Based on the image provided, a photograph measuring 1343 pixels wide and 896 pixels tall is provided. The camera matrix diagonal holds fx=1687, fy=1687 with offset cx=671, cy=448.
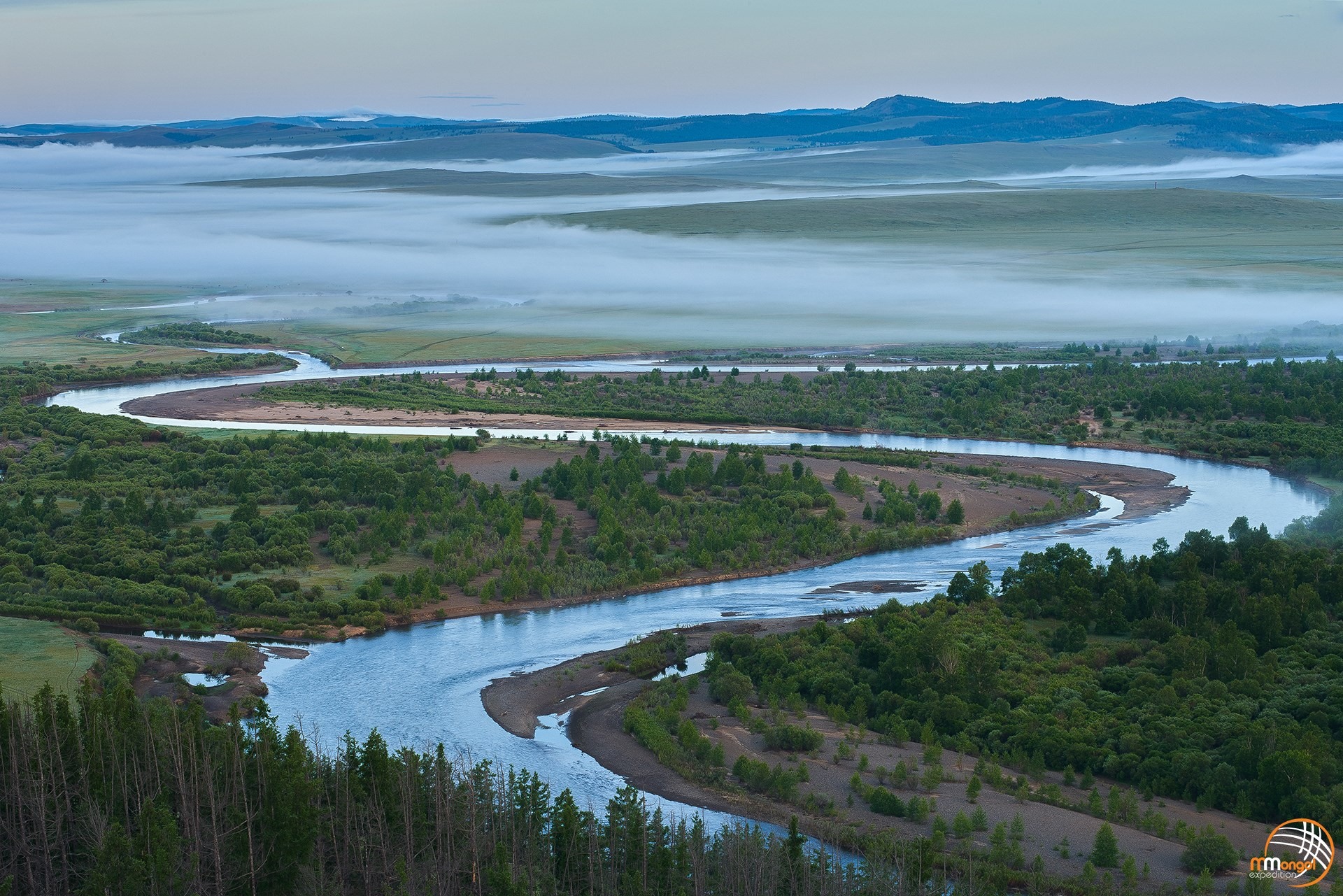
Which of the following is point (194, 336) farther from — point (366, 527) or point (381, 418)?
point (366, 527)

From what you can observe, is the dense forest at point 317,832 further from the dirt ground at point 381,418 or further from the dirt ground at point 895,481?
the dirt ground at point 381,418

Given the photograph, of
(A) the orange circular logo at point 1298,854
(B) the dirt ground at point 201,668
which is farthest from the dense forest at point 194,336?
(A) the orange circular logo at point 1298,854

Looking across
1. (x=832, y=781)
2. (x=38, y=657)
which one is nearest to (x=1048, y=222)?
(x=38, y=657)

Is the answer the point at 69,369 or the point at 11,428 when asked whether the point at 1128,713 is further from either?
the point at 69,369

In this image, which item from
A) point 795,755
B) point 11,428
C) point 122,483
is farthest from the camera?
point 11,428

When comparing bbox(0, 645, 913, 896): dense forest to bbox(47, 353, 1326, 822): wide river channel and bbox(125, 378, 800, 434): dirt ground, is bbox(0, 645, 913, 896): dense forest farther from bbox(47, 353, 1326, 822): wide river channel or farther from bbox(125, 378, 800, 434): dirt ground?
bbox(125, 378, 800, 434): dirt ground

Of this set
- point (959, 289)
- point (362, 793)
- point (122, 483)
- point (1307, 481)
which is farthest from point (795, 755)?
point (959, 289)
